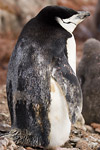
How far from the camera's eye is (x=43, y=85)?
312 cm

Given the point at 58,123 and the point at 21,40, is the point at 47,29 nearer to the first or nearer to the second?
the point at 21,40

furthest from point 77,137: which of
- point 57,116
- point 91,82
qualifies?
point 91,82

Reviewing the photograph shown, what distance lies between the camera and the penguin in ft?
10.3

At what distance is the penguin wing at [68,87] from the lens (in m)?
3.14

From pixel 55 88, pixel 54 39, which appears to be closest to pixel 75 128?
pixel 55 88

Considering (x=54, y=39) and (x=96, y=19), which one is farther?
(x=96, y=19)

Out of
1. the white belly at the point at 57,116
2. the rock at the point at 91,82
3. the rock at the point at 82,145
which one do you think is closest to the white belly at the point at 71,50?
the white belly at the point at 57,116

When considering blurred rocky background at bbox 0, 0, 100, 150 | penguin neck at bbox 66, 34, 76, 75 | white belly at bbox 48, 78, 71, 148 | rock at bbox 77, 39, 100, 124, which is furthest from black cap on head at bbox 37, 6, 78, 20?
blurred rocky background at bbox 0, 0, 100, 150

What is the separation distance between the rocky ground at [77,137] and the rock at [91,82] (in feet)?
0.68

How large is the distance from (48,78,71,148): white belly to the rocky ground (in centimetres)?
15

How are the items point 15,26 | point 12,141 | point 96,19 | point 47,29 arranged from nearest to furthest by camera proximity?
1. point 12,141
2. point 47,29
3. point 15,26
4. point 96,19

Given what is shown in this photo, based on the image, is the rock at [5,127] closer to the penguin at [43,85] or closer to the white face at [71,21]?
the penguin at [43,85]

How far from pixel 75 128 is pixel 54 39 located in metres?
1.18

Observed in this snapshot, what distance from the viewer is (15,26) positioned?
39.0 ft
